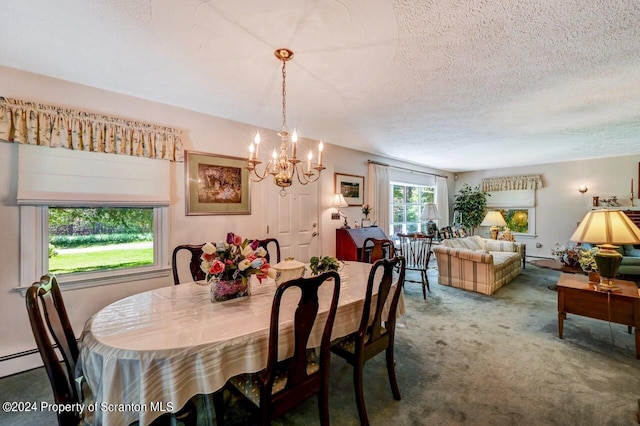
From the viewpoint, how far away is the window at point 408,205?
6.29 meters

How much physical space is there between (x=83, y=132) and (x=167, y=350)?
2.34 m

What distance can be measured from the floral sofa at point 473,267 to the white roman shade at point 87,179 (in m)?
4.13

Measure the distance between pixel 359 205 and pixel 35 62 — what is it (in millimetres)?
4365

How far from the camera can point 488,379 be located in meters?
2.06

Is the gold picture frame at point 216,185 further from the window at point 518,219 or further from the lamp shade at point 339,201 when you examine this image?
the window at point 518,219

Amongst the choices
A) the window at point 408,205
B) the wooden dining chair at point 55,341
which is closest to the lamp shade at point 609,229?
the wooden dining chair at point 55,341

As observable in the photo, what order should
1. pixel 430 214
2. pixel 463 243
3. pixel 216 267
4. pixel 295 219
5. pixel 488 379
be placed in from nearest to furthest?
1. pixel 216 267
2. pixel 488 379
3. pixel 295 219
4. pixel 463 243
5. pixel 430 214

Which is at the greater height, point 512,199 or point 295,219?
point 512,199

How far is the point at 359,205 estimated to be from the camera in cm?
514

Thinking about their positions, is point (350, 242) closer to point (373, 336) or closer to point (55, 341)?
point (373, 336)

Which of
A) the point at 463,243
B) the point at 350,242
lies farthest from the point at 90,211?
the point at 463,243

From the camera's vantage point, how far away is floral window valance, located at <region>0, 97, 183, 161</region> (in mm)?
2127

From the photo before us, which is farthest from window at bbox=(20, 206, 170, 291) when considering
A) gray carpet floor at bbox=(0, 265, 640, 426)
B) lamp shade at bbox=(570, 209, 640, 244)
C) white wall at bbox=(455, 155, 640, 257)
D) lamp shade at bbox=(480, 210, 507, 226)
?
white wall at bbox=(455, 155, 640, 257)

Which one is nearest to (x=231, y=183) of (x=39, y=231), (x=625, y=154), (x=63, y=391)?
(x=39, y=231)
